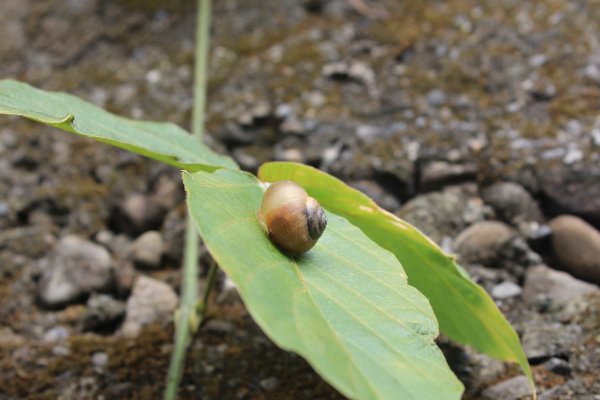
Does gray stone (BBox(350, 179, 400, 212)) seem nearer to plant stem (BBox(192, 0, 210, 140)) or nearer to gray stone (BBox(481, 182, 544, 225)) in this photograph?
gray stone (BBox(481, 182, 544, 225))

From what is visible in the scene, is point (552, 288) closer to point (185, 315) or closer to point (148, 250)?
point (185, 315)

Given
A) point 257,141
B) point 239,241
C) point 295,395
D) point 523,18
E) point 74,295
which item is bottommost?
point 74,295

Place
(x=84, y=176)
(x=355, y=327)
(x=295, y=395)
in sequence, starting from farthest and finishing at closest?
(x=84, y=176), (x=295, y=395), (x=355, y=327)

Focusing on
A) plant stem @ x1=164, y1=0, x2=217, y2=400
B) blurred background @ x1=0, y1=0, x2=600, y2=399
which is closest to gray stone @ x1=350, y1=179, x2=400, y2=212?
blurred background @ x1=0, y1=0, x2=600, y2=399

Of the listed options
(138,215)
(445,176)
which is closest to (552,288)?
(445,176)

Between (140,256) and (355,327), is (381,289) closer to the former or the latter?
(355,327)

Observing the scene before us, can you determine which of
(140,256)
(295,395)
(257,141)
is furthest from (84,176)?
(295,395)

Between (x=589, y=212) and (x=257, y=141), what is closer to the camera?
(x=589, y=212)
